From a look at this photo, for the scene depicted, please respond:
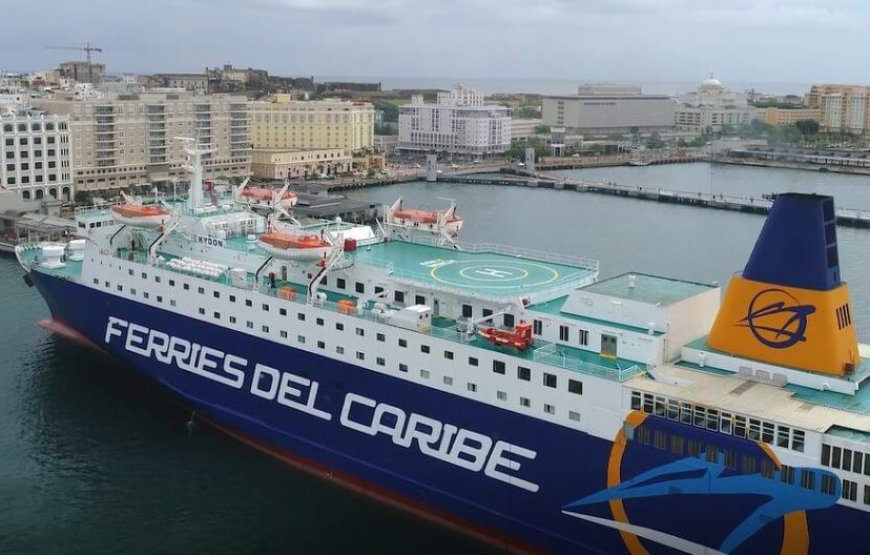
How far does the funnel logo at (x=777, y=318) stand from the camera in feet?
35.6

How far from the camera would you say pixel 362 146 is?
6631 centimetres

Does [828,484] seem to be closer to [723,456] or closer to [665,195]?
[723,456]

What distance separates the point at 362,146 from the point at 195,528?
181ft

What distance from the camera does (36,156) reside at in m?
40.4

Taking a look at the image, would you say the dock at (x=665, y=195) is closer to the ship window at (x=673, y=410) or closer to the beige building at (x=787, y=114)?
the beige building at (x=787, y=114)

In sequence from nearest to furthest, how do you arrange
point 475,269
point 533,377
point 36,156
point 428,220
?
point 533,377 < point 475,269 < point 428,220 < point 36,156

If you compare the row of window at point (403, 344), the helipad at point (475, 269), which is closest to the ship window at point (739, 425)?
the row of window at point (403, 344)

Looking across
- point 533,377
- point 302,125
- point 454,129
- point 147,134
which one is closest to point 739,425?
point 533,377

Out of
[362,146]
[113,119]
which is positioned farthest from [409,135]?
[113,119]

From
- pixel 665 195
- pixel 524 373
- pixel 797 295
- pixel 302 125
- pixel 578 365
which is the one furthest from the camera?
pixel 302 125

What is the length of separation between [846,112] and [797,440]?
87.8 metres

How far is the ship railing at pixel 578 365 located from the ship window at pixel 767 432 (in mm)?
1817

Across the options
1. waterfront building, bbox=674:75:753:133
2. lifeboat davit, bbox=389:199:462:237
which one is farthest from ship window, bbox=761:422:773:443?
waterfront building, bbox=674:75:753:133

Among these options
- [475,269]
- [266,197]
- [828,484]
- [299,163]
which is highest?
[299,163]
